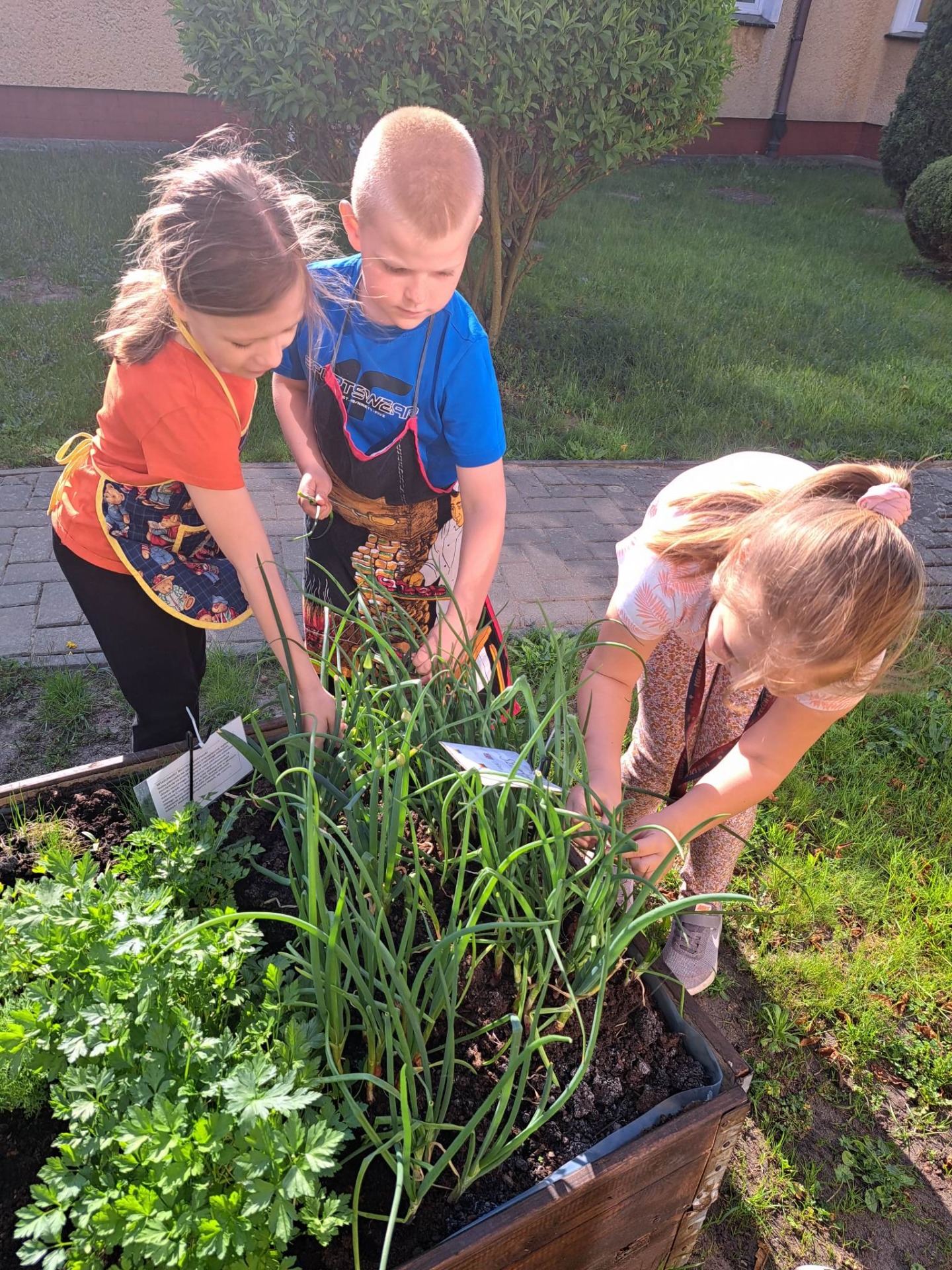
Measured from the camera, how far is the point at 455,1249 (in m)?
0.90

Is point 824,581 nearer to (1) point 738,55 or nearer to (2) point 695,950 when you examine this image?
(2) point 695,950

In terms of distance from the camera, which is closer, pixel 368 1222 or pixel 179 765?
pixel 368 1222

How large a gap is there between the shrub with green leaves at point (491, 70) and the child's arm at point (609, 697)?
10.5ft

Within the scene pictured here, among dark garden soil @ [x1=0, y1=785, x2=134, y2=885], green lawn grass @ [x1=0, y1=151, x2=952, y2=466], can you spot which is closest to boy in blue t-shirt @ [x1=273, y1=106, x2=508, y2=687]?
dark garden soil @ [x1=0, y1=785, x2=134, y2=885]

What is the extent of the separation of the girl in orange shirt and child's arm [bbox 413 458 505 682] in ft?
1.17

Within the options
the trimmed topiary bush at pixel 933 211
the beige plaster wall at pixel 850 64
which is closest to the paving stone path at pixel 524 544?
the trimmed topiary bush at pixel 933 211

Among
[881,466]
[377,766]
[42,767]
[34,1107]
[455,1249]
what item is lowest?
[42,767]

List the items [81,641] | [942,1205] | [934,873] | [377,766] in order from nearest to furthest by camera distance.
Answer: [377,766] → [942,1205] → [934,873] → [81,641]

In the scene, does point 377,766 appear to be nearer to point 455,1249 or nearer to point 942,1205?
point 455,1249

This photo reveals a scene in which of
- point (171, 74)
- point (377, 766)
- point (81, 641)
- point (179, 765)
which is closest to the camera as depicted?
point (377, 766)

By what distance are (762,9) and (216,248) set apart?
1238 centimetres

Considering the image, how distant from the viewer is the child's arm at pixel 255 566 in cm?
139

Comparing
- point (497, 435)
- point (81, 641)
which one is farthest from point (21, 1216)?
point (81, 641)

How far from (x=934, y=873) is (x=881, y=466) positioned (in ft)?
4.48
